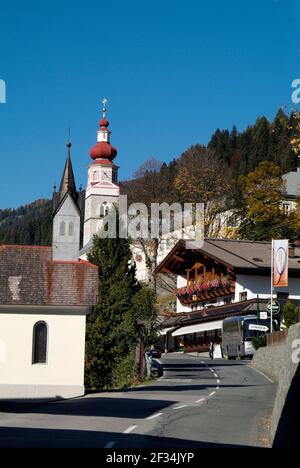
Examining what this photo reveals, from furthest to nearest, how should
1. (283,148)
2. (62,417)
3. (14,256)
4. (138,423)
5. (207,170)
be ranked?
(283,148)
(207,170)
(14,256)
(62,417)
(138,423)

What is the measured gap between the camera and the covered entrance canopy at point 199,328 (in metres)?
70.7

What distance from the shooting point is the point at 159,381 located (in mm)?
40031

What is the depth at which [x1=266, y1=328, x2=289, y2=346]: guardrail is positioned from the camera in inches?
1540

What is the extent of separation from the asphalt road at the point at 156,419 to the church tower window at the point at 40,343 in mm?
4273

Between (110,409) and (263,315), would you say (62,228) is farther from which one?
(110,409)

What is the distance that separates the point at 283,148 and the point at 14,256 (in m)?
99.5

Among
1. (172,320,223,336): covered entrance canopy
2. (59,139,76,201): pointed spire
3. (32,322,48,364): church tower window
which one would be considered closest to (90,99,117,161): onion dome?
(172,320,223,336): covered entrance canopy

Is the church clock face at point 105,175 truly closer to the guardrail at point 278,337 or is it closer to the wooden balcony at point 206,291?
the wooden balcony at point 206,291

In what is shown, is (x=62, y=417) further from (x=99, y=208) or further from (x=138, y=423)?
(x=99, y=208)

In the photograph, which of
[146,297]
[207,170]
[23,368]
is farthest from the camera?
[207,170]

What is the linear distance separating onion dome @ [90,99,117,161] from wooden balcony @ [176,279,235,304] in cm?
6412

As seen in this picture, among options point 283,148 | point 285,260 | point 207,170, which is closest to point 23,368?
point 285,260

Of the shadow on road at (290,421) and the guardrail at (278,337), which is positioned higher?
the guardrail at (278,337)

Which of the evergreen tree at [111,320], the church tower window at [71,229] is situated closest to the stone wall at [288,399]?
the evergreen tree at [111,320]
